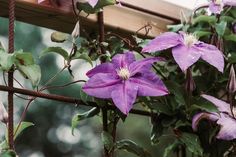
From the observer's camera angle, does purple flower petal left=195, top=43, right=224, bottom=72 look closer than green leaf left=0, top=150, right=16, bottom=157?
No

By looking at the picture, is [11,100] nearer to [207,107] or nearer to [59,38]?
[59,38]

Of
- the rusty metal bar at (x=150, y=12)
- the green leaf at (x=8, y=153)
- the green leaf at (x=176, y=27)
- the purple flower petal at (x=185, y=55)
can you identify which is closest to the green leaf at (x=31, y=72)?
the green leaf at (x=8, y=153)

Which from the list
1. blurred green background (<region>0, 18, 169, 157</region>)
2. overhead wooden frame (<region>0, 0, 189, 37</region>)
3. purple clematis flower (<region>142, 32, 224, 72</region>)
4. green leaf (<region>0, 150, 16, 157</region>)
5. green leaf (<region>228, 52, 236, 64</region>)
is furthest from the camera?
blurred green background (<region>0, 18, 169, 157</region>)

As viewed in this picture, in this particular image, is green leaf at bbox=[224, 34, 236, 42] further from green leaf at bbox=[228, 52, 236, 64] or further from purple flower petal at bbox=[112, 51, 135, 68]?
purple flower petal at bbox=[112, 51, 135, 68]

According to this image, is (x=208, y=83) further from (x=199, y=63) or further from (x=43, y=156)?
(x=43, y=156)

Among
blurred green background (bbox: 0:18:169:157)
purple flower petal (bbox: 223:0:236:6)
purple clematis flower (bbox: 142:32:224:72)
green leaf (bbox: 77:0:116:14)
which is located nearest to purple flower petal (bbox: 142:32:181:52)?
purple clematis flower (bbox: 142:32:224:72)

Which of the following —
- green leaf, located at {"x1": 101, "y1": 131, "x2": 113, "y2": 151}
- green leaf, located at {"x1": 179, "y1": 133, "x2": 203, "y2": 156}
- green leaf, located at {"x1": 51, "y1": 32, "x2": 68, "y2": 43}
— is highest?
green leaf, located at {"x1": 51, "y1": 32, "x2": 68, "y2": 43}

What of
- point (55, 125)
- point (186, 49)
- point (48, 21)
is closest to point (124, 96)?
point (186, 49)

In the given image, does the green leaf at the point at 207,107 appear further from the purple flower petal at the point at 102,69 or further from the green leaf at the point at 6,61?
the green leaf at the point at 6,61
